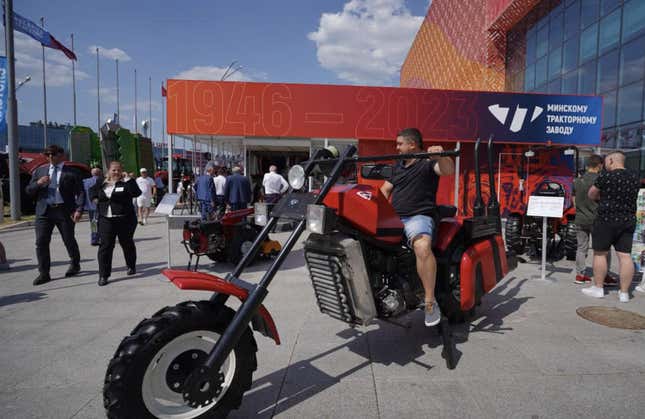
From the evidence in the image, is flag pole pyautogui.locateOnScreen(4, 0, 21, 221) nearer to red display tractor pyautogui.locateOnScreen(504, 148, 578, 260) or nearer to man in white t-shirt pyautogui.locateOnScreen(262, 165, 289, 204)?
man in white t-shirt pyautogui.locateOnScreen(262, 165, 289, 204)

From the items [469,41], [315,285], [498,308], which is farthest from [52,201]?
[469,41]

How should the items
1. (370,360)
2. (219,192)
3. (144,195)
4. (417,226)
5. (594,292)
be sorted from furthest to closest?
(144,195)
(219,192)
(594,292)
(370,360)
(417,226)

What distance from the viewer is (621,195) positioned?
15.5ft

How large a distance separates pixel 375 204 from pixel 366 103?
35.1ft

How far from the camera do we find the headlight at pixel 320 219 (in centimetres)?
226

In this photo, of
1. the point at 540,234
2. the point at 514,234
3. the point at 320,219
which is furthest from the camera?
the point at 514,234

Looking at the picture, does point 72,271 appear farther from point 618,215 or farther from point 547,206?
point 618,215

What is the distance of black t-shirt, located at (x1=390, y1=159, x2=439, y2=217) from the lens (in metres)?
3.29

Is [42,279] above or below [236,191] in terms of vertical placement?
below

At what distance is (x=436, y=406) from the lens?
254cm

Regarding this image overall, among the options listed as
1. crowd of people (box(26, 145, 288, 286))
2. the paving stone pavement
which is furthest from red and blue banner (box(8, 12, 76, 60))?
the paving stone pavement

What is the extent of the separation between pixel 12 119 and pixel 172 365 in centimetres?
1364

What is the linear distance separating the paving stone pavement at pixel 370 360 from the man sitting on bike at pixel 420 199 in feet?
1.87

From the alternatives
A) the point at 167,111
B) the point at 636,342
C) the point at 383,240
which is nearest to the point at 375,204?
the point at 383,240
